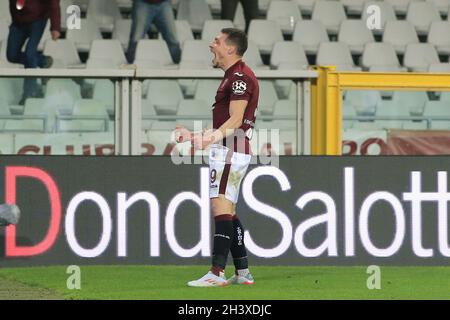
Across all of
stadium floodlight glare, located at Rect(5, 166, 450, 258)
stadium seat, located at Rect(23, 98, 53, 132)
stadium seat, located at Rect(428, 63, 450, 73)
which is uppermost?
stadium seat, located at Rect(428, 63, 450, 73)

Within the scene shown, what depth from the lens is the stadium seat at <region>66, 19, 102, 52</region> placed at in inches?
574

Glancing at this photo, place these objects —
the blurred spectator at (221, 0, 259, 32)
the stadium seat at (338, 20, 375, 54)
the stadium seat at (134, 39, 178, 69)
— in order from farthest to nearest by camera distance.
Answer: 1. the stadium seat at (338, 20, 375, 54)
2. the blurred spectator at (221, 0, 259, 32)
3. the stadium seat at (134, 39, 178, 69)

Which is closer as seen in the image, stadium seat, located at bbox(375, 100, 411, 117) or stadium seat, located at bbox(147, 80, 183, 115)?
stadium seat, located at bbox(147, 80, 183, 115)

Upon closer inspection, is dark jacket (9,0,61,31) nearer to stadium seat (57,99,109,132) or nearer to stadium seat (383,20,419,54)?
→ stadium seat (57,99,109,132)

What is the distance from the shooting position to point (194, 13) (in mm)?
Answer: 15555

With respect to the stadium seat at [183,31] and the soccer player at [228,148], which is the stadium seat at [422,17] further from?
the soccer player at [228,148]

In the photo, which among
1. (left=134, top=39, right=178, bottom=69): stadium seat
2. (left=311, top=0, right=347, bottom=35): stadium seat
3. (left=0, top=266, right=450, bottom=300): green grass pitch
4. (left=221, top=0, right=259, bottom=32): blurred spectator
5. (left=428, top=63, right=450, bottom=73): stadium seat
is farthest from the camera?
(left=311, top=0, right=347, bottom=35): stadium seat

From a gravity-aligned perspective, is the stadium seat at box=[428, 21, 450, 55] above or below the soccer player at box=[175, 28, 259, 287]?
above

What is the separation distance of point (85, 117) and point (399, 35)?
222 inches

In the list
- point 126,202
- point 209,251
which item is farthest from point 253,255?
point 126,202

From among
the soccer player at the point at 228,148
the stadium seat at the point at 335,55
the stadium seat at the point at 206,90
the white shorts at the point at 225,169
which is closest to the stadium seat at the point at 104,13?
the stadium seat at the point at 335,55

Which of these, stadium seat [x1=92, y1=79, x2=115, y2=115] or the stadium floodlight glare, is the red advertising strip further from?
stadium seat [x1=92, y1=79, x2=115, y2=115]

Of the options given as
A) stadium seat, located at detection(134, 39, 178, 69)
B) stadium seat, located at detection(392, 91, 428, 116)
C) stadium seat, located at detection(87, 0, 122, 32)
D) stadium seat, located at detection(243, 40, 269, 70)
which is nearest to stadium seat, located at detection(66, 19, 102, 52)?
stadium seat, located at detection(87, 0, 122, 32)

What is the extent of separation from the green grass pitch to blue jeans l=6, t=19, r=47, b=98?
124 inches
